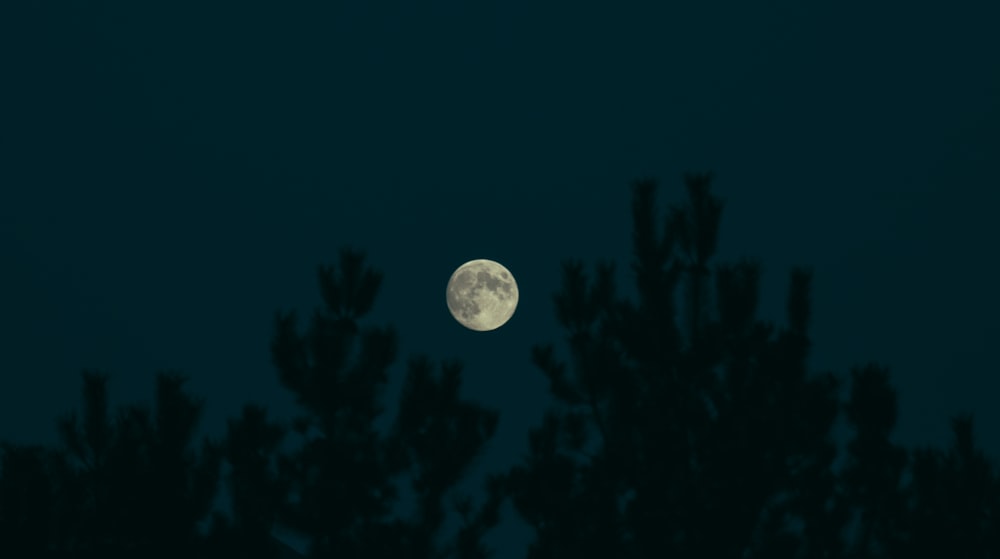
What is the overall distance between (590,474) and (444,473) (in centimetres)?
169

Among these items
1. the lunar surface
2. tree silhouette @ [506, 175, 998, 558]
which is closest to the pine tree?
tree silhouette @ [506, 175, 998, 558]

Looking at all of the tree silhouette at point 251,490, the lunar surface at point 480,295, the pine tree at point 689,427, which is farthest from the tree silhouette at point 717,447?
the lunar surface at point 480,295

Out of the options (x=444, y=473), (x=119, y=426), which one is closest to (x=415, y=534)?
(x=444, y=473)

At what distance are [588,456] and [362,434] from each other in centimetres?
254

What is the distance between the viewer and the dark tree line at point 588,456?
11047 mm

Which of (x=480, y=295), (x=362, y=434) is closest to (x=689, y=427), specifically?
(x=362, y=434)

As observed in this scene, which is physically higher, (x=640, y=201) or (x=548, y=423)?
(x=640, y=201)

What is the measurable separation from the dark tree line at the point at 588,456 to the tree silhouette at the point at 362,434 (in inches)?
0.9

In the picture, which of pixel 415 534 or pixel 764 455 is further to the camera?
pixel 415 534

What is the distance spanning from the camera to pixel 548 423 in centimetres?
1262

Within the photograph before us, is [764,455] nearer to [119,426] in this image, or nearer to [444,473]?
[444,473]

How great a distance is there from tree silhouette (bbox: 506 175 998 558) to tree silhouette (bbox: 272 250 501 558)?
3.21 feet

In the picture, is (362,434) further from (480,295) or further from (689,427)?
(480,295)

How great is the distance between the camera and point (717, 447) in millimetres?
11047
